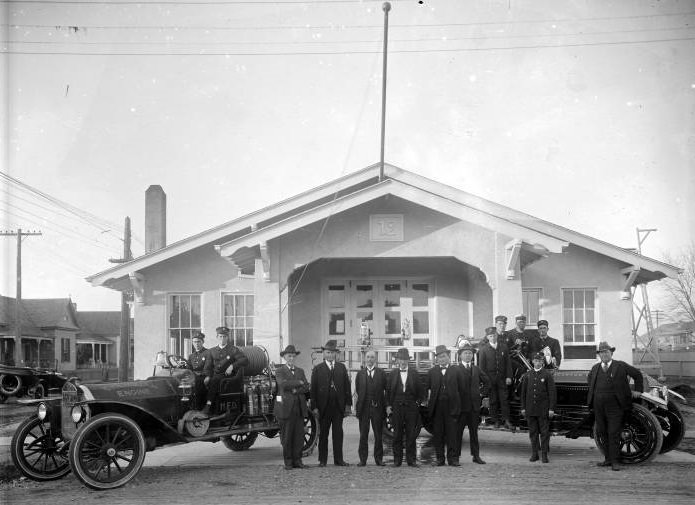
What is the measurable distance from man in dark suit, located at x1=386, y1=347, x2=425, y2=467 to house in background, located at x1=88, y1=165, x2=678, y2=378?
168 inches

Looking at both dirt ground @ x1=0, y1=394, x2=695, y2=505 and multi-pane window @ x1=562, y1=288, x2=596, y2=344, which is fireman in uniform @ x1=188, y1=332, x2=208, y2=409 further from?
multi-pane window @ x1=562, y1=288, x2=596, y2=344

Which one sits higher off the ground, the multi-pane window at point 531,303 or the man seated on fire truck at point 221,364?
the multi-pane window at point 531,303

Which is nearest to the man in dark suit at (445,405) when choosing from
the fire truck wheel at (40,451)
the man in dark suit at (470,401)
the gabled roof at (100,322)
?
the man in dark suit at (470,401)

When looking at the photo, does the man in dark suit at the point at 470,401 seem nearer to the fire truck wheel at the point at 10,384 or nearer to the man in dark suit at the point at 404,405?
the man in dark suit at the point at 404,405

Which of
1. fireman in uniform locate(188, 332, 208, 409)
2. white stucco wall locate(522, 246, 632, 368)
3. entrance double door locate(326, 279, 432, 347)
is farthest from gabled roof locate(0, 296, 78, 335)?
fireman in uniform locate(188, 332, 208, 409)

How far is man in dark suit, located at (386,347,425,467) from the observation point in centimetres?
1020

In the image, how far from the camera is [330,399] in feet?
34.3

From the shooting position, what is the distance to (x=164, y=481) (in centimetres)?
934

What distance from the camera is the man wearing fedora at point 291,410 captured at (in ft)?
33.1

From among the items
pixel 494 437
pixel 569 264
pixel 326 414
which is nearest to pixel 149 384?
pixel 326 414

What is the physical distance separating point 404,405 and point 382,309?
702 cm

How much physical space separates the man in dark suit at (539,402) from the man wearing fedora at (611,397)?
1.71 feet

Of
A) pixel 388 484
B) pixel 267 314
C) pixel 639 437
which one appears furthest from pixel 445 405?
pixel 267 314

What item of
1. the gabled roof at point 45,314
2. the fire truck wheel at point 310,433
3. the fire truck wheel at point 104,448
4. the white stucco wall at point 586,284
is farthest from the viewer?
the gabled roof at point 45,314
